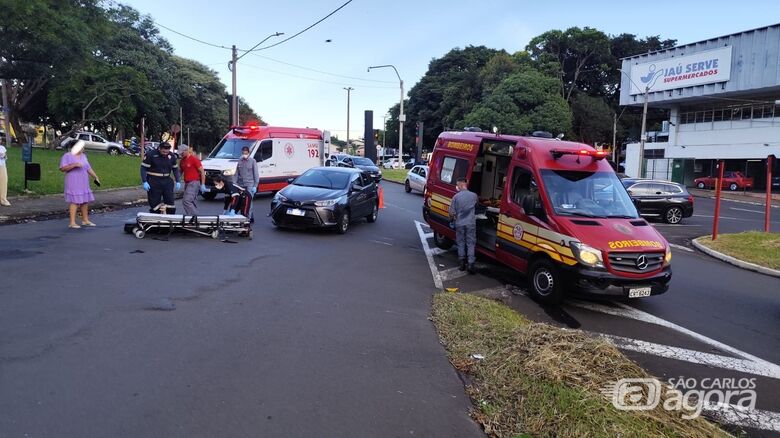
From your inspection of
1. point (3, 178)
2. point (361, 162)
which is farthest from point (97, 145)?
point (3, 178)

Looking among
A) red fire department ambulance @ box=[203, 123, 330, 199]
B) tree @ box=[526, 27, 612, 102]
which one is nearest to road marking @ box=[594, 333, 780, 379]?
red fire department ambulance @ box=[203, 123, 330, 199]

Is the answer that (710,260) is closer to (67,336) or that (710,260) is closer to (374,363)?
(374,363)

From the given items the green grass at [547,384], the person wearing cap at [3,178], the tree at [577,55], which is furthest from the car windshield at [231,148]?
the tree at [577,55]

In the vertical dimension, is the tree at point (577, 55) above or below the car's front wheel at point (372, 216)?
above

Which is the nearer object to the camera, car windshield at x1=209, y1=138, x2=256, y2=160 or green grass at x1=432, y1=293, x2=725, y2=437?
green grass at x1=432, y1=293, x2=725, y2=437

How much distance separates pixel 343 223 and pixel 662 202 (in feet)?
40.7

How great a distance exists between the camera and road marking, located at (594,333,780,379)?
5.53 metres

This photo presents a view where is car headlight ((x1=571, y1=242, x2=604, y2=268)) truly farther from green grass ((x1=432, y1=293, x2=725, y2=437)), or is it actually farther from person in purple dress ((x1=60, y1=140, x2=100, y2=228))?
person in purple dress ((x1=60, y1=140, x2=100, y2=228))

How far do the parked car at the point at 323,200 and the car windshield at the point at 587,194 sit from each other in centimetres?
538

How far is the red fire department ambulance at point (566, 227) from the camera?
→ 724cm

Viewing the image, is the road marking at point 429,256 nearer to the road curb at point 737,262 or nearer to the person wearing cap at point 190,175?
the person wearing cap at point 190,175

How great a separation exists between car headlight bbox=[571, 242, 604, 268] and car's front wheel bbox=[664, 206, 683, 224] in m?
14.0

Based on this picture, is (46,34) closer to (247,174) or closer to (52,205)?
(52,205)

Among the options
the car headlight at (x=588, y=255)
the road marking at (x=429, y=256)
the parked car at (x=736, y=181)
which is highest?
the parked car at (x=736, y=181)
